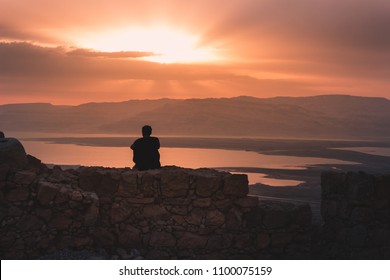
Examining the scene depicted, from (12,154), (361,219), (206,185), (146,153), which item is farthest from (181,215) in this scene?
(361,219)

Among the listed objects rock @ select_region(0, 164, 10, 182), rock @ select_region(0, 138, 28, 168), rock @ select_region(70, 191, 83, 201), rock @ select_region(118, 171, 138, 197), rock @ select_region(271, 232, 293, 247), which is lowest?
rock @ select_region(271, 232, 293, 247)

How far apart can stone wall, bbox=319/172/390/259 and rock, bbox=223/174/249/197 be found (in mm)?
1904

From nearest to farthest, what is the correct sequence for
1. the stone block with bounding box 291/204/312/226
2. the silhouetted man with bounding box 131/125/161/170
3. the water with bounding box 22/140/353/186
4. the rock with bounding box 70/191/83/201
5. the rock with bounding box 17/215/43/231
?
the rock with bounding box 17/215/43/231, the rock with bounding box 70/191/83/201, the stone block with bounding box 291/204/312/226, the silhouetted man with bounding box 131/125/161/170, the water with bounding box 22/140/353/186

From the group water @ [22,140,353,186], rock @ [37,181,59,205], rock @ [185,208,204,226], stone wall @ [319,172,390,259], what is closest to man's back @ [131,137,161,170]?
rock @ [185,208,204,226]

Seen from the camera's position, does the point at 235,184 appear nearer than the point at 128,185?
No

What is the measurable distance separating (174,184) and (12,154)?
2.83m

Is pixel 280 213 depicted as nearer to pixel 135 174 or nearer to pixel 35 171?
pixel 135 174

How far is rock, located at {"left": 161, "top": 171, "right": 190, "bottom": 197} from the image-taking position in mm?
9570

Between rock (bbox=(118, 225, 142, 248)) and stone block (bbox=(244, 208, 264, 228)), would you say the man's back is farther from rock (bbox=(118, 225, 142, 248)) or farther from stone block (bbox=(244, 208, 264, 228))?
stone block (bbox=(244, 208, 264, 228))

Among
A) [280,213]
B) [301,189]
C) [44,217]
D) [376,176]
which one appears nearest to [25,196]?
[44,217]

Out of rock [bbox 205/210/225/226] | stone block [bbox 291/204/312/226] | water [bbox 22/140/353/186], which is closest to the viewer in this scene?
rock [bbox 205/210/225/226]

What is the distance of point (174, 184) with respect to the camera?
377 inches

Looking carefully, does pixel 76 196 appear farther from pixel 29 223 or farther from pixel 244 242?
pixel 244 242

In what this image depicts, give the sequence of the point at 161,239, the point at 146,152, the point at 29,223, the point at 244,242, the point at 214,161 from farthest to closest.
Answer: the point at 214,161 < the point at 146,152 < the point at 244,242 < the point at 161,239 < the point at 29,223
